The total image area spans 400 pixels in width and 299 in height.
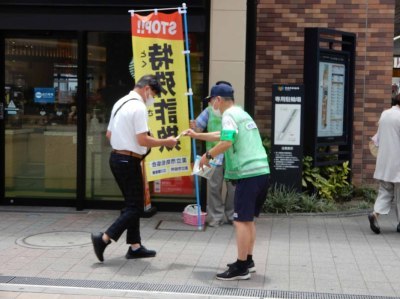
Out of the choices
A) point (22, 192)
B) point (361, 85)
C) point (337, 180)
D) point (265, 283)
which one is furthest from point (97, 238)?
point (361, 85)

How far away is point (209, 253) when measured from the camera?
6797 millimetres

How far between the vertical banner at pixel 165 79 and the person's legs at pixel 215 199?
448 millimetres

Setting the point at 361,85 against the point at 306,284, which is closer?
the point at 306,284

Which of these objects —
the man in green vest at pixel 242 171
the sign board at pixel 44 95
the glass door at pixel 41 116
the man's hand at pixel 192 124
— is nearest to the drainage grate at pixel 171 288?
the man in green vest at pixel 242 171

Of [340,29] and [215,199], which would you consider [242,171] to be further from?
[340,29]

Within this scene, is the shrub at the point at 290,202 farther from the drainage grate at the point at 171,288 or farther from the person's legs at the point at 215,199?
the drainage grate at the point at 171,288

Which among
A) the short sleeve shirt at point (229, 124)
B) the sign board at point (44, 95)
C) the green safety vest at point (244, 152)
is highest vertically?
the sign board at point (44, 95)

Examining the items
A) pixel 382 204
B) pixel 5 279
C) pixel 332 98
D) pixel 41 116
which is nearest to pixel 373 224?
pixel 382 204

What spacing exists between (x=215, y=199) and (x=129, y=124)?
2.40 metres

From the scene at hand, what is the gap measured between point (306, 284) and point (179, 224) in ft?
9.15

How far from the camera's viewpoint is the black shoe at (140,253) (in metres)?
6.51

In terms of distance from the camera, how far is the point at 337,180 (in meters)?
9.88

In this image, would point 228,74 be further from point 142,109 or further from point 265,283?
point 265,283

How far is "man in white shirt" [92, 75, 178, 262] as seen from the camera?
614cm
